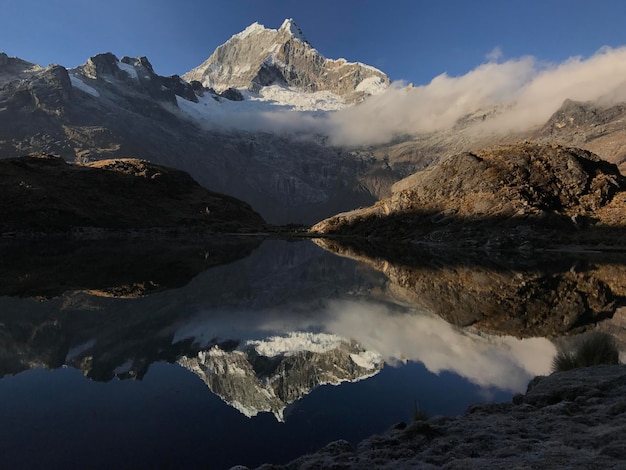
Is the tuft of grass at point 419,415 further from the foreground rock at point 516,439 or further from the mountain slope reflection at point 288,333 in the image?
the mountain slope reflection at point 288,333

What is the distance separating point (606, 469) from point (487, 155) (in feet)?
532

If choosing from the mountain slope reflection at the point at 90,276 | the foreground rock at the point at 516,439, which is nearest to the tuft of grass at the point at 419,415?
the foreground rock at the point at 516,439

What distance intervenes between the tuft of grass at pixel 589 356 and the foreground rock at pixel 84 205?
13893 centimetres

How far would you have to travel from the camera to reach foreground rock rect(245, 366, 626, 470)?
303 inches

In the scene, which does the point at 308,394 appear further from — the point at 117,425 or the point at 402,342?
the point at 402,342

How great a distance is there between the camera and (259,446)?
11.8 meters

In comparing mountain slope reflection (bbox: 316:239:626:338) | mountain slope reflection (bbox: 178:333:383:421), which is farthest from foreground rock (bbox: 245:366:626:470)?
mountain slope reflection (bbox: 316:239:626:338)

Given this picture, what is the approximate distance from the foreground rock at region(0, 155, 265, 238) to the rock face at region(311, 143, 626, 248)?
258 feet

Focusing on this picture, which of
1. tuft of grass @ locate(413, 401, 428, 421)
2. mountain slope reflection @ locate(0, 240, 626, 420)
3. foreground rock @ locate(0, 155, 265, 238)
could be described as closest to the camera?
tuft of grass @ locate(413, 401, 428, 421)

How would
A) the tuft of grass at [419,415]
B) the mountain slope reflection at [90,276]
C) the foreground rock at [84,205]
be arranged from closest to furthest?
the tuft of grass at [419,415], the mountain slope reflection at [90,276], the foreground rock at [84,205]

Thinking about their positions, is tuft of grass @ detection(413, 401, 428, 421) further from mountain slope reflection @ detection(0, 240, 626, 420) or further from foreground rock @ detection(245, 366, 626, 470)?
mountain slope reflection @ detection(0, 240, 626, 420)

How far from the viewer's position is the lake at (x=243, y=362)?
40.2 feet

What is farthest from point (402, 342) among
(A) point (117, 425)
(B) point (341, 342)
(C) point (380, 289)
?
(C) point (380, 289)

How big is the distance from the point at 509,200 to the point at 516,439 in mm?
131859
